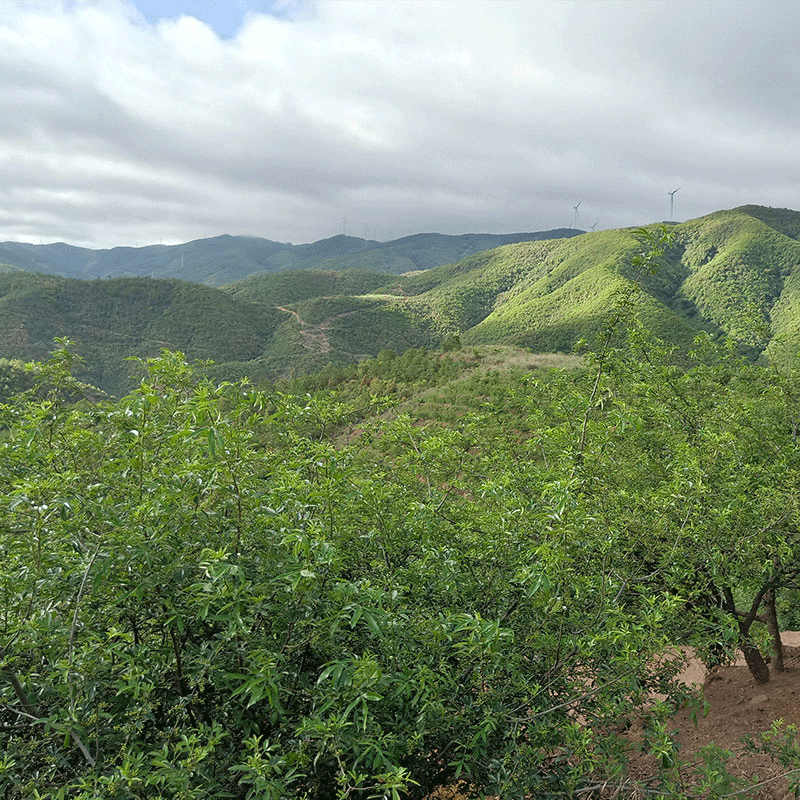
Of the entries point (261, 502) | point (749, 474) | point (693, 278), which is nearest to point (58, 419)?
point (261, 502)

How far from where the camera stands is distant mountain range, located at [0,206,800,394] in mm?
91188

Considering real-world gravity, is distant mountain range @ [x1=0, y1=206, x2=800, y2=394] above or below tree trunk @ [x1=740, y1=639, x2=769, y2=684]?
above

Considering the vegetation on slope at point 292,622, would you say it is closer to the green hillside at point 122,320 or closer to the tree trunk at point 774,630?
the tree trunk at point 774,630

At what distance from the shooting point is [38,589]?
3.39 meters

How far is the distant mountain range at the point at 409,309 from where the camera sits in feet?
299

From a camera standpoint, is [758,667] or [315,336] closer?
[758,667]

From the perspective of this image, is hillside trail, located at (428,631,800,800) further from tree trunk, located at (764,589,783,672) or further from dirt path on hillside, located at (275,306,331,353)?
dirt path on hillside, located at (275,306,331,353)

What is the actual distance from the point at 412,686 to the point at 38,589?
2456mm

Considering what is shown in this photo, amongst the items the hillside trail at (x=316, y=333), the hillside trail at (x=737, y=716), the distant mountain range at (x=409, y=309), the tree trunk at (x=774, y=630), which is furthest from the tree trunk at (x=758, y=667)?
the hillside trail at (x=316, y=333)

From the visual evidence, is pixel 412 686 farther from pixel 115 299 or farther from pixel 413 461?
pixel 115 299

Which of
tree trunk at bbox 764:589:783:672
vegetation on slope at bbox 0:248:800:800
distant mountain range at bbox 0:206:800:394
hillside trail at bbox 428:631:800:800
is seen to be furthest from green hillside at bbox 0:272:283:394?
vegetation on slope at bbox 0:248:800:800

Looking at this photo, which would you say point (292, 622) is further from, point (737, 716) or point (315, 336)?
point (315, 336)

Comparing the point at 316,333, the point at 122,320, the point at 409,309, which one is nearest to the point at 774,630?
the point at 316,333

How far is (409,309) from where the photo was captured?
13650cm
